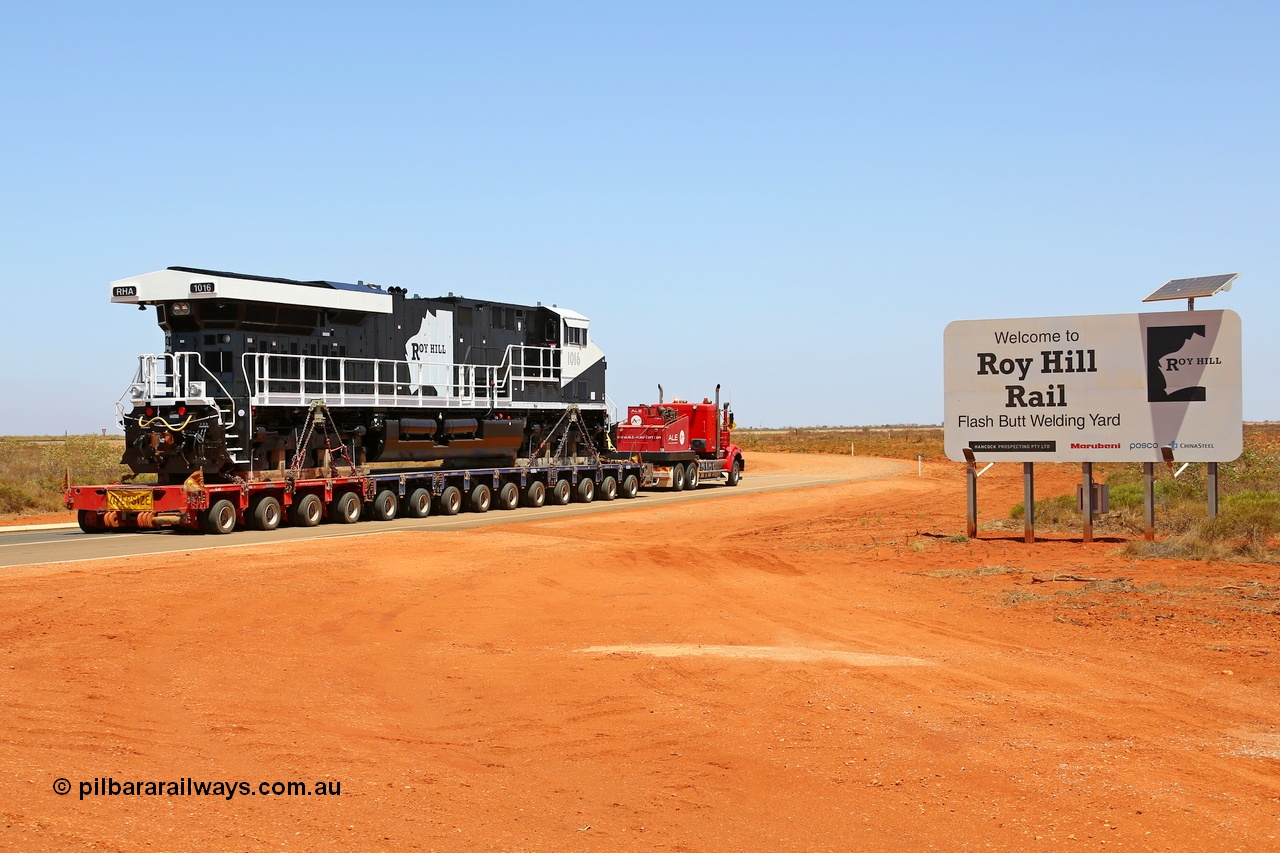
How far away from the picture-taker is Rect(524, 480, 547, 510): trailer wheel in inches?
1364

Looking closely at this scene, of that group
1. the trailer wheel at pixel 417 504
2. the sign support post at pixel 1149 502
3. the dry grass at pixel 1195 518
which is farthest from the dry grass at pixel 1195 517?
the trailer wheel at pixel 417 504

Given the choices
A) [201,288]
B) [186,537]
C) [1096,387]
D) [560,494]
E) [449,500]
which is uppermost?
[201,288]

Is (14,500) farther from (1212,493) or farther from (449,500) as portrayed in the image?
(1212,493)

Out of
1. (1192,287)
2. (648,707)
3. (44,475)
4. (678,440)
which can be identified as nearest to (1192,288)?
(1192,287)

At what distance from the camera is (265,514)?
84.7 ft

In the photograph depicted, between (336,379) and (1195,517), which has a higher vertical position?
(336,379)

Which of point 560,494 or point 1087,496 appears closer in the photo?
point 1087,496

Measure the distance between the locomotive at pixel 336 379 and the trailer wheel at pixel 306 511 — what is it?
84 centimetres

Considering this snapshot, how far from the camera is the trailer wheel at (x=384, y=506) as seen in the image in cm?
2884

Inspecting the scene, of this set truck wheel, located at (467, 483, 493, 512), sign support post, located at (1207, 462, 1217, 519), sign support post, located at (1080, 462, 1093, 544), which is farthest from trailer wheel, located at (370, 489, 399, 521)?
sign support post, located at (1207, 462, 1217, 519)

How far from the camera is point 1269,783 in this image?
280 inches

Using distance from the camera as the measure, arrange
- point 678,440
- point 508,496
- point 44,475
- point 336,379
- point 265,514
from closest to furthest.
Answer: point 265,514 → point 336,379 → point 508,496 → point 44,475 → point 678,440

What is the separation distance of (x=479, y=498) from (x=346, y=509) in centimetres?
505

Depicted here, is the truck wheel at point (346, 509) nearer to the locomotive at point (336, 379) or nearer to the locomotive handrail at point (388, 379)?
the locomotive at point (336, 379)
